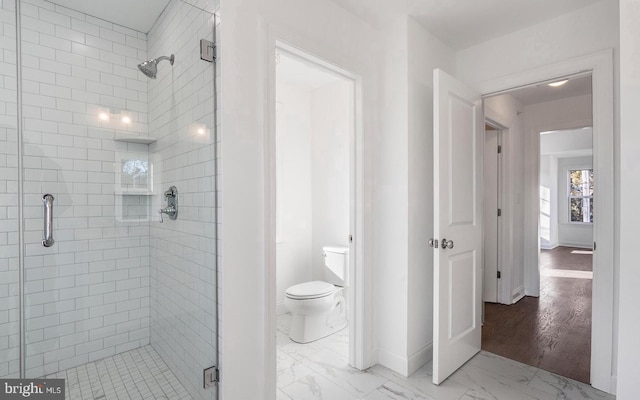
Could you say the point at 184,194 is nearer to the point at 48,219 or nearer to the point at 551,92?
the point at 48,219

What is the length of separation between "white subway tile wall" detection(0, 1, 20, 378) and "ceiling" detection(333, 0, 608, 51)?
1750 millimetres

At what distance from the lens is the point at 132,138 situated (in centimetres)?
189

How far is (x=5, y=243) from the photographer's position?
1.45 m

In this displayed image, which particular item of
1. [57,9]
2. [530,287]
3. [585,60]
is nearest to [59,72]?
[57,9]

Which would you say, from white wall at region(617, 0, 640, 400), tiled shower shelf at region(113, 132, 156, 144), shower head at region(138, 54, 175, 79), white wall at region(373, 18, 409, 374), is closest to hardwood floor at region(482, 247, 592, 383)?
white wall at region(373, 18, 409, 374)

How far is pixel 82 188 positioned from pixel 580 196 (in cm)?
1034

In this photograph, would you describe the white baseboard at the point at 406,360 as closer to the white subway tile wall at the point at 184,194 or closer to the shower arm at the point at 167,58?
Answer: the white subway tile wall at the point at 184,194

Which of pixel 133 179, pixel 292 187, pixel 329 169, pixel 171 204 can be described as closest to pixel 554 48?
pixel 329 169

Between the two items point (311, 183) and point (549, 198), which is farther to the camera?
point (549, 198)

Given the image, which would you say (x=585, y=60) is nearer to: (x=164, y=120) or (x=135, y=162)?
(x=164, y=120)

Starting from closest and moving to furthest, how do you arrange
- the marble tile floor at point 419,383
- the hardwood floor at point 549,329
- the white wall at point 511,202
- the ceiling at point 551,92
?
the marble tile floor at point 419,383 → the hardwood floor at point 549,329 → the ceiling at point 551,92 → the white wall at point 511,202

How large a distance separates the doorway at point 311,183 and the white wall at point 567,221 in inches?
314

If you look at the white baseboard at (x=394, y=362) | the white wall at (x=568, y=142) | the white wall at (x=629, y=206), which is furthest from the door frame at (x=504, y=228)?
the white wall at (x=568, y=142)

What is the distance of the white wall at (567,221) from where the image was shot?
8.29 m
